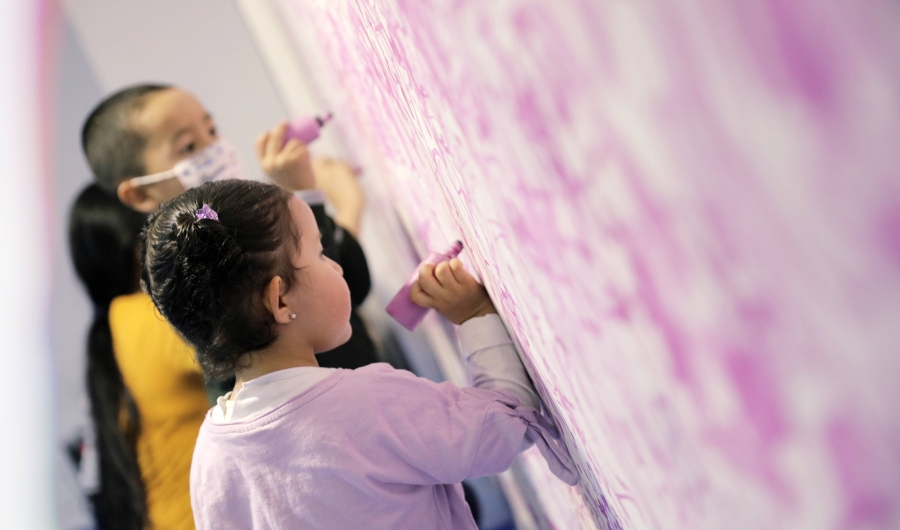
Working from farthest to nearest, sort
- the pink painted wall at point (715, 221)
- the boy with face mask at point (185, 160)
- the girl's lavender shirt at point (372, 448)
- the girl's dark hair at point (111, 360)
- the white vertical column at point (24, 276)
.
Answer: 1. the white vertical column at point (24, 276)
2. the girl's dark hair at point (111, 360)
3. the boy with face mask at point (185, 160)
4. the girl's lavender shirt at point (372, 448)
5. the pink painted wall at point (715, 221)

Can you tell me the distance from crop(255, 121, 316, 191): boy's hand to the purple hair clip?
1.43 feet

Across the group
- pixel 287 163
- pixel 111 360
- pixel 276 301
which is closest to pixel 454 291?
pixel 276 301

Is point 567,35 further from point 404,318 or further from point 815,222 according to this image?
point 404,318

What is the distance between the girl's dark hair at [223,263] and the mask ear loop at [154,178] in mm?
430

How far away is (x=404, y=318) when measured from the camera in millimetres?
795

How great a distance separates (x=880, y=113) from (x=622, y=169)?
9 centimetres

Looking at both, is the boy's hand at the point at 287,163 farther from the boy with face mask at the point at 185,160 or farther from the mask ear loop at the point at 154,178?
the mask ear loop at the point at 154,178

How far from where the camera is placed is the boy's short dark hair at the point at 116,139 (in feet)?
3.78

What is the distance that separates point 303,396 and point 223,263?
0.15 meters

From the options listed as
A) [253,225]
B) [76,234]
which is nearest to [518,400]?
[253,225]

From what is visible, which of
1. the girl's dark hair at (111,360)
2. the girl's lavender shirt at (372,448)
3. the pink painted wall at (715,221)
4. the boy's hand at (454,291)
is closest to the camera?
the pink painted wall at (715,221)

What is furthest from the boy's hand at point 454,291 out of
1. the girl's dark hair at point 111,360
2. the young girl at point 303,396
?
the girl's dark hair at point 111,360

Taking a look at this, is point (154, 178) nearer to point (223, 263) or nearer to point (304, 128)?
point (304, 128)

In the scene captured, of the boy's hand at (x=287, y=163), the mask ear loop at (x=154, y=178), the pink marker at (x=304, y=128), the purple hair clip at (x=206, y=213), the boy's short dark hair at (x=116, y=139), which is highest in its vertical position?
the boy's short dark hair at (x=116, y=139)
